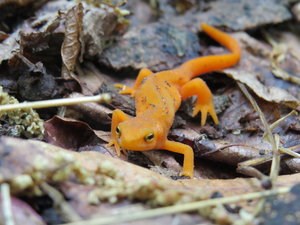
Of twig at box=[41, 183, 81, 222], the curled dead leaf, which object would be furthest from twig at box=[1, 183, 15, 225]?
the curled dead leaf

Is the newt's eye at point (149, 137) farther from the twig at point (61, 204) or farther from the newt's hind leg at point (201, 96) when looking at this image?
the twig at point (61, 204)

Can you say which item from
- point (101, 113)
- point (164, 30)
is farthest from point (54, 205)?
point (164, 30)

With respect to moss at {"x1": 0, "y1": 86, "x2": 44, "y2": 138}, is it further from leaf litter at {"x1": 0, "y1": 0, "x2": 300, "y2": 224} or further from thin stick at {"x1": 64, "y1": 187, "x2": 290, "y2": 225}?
thin stick at {"x1": 64, "y1": 187, "x2": 290, "y2": 225}

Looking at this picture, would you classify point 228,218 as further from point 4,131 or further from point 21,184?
point 4,131

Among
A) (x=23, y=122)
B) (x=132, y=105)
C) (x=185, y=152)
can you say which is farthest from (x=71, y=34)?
(x=185, y=152)

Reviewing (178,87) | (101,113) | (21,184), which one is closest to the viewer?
(21,184)

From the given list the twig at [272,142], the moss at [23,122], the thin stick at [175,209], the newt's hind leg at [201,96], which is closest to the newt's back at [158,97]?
the newt's hind leg at [201,96]
